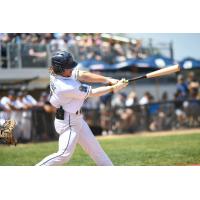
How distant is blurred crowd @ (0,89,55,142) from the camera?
8297 millimetres

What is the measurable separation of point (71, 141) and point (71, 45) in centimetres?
281

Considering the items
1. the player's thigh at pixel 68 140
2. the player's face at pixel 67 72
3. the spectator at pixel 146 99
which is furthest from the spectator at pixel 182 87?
the player's thigh at pixel 68 140

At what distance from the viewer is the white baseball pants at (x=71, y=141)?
5.78 meters

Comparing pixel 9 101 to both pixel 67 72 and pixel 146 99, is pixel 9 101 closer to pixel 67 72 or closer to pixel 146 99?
pixel 67 72

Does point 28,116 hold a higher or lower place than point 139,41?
lower

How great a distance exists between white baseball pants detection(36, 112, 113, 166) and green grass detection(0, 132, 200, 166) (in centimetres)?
77

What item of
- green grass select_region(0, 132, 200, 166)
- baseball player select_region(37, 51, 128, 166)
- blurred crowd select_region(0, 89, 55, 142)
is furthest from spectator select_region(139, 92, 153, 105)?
baseball player select_region(37, 51, 128, 166)

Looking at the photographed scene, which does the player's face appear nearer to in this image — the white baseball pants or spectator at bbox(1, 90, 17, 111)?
the white baseball pants

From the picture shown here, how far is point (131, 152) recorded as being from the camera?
7762mm

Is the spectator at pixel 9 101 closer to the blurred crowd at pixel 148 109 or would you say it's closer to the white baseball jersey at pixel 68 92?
the blurred crowd at pixel 148 109
